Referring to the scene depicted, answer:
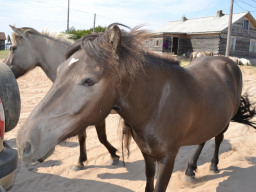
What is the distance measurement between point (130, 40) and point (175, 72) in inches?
26.0

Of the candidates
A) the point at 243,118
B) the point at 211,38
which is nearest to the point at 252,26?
the point at 211,38

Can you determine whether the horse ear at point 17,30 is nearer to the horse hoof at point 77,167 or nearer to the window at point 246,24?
the horse hoof at point 77,167

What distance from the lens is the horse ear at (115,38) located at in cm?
155

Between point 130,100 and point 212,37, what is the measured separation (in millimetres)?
Answer: 26125

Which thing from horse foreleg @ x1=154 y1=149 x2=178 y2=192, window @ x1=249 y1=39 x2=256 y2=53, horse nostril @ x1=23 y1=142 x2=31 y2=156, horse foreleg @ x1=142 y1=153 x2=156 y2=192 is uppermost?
window @ x1=249 y1=39 x2=256 y2=53

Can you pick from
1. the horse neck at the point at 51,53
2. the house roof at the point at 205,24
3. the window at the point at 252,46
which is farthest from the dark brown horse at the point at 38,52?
the window at the point at 252,46

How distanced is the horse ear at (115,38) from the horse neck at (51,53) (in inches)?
96.2

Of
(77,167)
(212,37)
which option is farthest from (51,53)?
(212,37)

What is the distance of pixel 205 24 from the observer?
28078 millimetres

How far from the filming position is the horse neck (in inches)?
152

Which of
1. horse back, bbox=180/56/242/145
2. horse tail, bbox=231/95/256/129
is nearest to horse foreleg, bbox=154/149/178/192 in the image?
horse back, bbox=180/56/242/145

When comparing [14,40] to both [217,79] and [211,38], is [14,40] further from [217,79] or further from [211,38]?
[211,38]

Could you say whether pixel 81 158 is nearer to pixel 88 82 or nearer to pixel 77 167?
pixel 77 167

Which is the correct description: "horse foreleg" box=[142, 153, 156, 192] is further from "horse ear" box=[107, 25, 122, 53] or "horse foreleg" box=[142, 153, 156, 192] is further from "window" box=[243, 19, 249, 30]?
"window" box=[243, 19, 249, 30]
